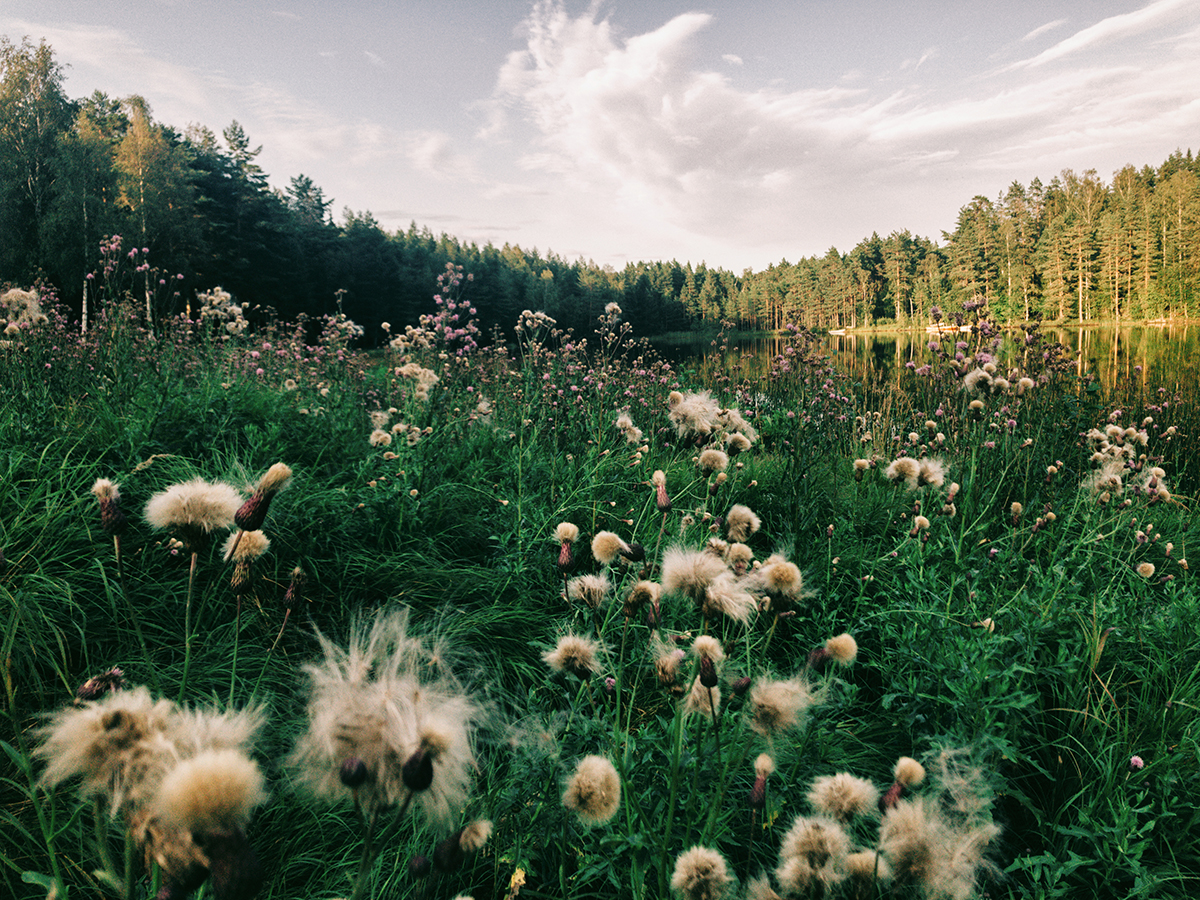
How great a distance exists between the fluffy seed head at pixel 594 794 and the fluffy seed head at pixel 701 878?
163 millimetres

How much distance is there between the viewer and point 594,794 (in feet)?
3.73

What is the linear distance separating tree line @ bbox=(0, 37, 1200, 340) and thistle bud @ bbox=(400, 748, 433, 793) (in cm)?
553

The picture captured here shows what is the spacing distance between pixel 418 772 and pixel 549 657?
0.63m

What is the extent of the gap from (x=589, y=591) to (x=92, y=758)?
3.45ft

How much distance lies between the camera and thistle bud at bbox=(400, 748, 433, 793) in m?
0.79

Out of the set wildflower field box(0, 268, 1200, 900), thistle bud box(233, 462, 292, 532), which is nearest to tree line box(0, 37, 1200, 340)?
wildflower field box(0, 268, 1200, 900)

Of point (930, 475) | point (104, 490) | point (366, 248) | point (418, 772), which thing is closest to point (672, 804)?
point (418, 772)

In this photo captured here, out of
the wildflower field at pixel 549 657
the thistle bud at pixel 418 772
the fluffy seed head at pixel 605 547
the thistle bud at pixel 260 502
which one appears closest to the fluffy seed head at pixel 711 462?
the wildflower field at pixel 549 657

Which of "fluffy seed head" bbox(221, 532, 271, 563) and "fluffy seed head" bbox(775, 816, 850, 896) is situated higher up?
"fluffy seed head" bbox(221, 532, 271, 563)

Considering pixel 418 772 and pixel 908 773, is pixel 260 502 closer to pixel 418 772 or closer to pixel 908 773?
pixel 418 772

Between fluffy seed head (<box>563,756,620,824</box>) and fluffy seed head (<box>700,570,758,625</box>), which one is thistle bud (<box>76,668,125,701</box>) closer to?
fluffy seed head (<box>563,756,620,824</box>)

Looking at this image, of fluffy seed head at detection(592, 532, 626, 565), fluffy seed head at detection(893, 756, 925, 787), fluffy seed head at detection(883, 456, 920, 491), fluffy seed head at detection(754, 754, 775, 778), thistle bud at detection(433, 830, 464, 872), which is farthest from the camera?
fluffy seed head at detection(883, 456, 920, 491)

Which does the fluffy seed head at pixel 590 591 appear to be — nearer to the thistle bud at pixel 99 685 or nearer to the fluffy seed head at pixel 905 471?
the thistle bud at pixel 99 685

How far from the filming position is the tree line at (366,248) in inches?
853
